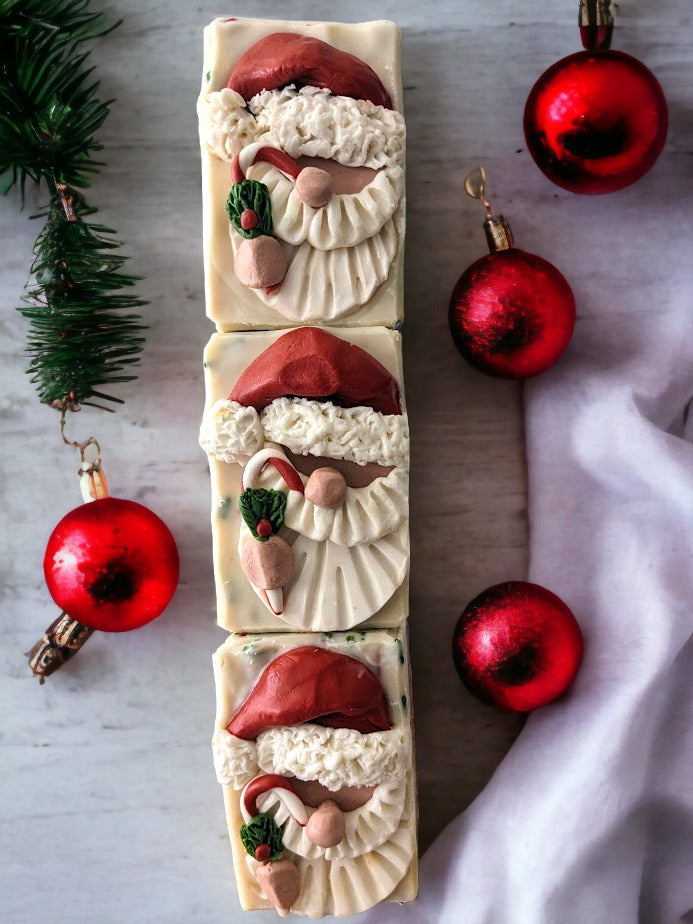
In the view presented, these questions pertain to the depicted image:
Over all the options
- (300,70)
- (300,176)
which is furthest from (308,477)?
(300,70)

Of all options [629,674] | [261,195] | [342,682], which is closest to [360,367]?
[261,195]

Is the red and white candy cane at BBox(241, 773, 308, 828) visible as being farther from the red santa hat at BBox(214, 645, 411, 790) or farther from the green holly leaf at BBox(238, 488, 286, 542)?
the green holly leaf at BBox(238, 488, 286, 542)

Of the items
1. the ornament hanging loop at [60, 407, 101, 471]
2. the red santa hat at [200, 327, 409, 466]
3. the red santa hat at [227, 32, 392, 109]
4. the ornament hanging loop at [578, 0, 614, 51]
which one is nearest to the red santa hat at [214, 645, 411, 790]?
the red santa hat at [200, 327, 409, 466]

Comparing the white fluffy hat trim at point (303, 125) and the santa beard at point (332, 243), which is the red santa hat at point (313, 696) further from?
the white fluffy hat trim at point (303, 125)

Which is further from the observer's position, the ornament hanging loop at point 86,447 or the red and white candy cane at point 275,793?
the ornament hanging loop at point 86,447

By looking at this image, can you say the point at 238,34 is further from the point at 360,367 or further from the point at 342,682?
the point at 342,682

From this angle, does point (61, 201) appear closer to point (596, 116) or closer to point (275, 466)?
point (275, 466)

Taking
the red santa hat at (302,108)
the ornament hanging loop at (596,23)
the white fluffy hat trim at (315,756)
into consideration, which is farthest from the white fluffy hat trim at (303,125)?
the white fluffy hat trim at (315,756)
